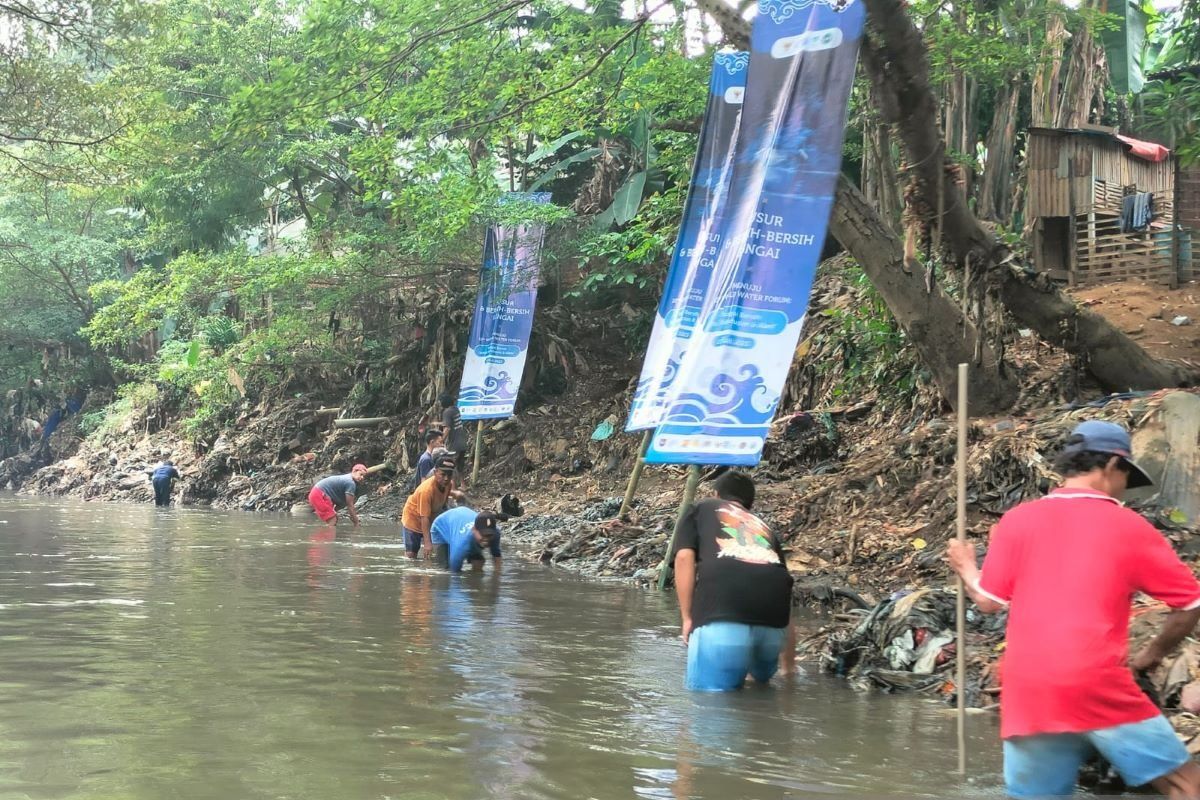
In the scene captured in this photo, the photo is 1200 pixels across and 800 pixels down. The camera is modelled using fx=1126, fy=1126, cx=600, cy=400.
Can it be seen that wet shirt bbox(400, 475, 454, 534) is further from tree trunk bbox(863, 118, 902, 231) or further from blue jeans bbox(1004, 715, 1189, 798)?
blue jeans bbox(1004, 715, 1189, 798)

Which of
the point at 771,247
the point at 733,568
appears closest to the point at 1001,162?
the point at 771,247

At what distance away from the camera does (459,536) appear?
1241 cm

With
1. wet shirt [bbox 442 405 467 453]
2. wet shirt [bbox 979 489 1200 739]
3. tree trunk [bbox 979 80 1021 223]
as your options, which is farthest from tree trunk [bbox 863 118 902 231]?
wet shirt [bbox 979 489 1200 739]

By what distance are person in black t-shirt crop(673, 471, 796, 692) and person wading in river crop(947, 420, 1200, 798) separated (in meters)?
2.48

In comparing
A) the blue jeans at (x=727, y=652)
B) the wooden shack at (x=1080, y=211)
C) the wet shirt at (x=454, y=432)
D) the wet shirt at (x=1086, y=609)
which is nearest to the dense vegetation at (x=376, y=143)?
the wooden shack at (x=1080, y=211)

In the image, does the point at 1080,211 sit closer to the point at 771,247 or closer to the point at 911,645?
the point at 771,247

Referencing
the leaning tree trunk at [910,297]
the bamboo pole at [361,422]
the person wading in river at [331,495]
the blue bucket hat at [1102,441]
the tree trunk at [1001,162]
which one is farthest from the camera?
the bamboo pole at [361,422]

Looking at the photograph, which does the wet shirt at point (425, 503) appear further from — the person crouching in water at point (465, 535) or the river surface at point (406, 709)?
the river surface at point (406, 709)

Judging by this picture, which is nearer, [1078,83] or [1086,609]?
[1086,609]

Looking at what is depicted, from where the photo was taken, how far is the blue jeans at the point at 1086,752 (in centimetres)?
342

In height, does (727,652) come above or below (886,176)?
below

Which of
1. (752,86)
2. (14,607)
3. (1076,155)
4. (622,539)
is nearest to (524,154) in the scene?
(1076,155)

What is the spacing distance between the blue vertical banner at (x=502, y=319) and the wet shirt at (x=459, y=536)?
8262 mm

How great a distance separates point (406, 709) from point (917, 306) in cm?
828
